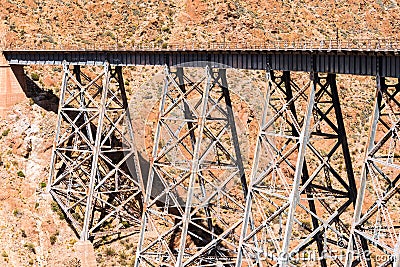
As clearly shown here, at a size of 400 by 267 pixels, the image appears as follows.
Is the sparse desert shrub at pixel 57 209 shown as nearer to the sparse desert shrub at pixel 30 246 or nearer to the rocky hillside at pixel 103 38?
the rocky hillside at pixel 103 38

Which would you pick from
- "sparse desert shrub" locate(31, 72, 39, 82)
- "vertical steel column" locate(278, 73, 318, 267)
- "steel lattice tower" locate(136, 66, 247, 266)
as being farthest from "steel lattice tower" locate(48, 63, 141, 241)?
"vertical steel column" locate(278, 73, 318, 267)

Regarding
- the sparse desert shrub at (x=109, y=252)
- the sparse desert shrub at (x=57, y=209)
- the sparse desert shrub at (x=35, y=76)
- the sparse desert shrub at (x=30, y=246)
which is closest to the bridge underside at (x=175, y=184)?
the sparse desert shrub at (x=57, y=209)

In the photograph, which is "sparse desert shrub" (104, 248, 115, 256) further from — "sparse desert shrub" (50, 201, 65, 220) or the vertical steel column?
the vertical steel column

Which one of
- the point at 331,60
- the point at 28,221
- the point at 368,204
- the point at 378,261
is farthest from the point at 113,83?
the point at 331,60

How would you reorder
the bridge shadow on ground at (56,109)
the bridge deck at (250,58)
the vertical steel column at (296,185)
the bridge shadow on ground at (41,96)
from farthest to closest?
the bridge shadow on ground at (41,96)
the bridge shadow on ground at (56,109)
the vertical steel column at (296,185)
the bridge deck at (250,58)

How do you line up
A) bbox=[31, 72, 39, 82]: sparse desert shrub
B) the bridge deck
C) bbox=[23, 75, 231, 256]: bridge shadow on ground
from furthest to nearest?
bbox=[31, 72, 39, 82]: sparse desert shrub
bbox=[23, 75, 231, 256]: bridge shadow on ground
the bridge deck

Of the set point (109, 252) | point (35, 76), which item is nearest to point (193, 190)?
point (109, 252)
